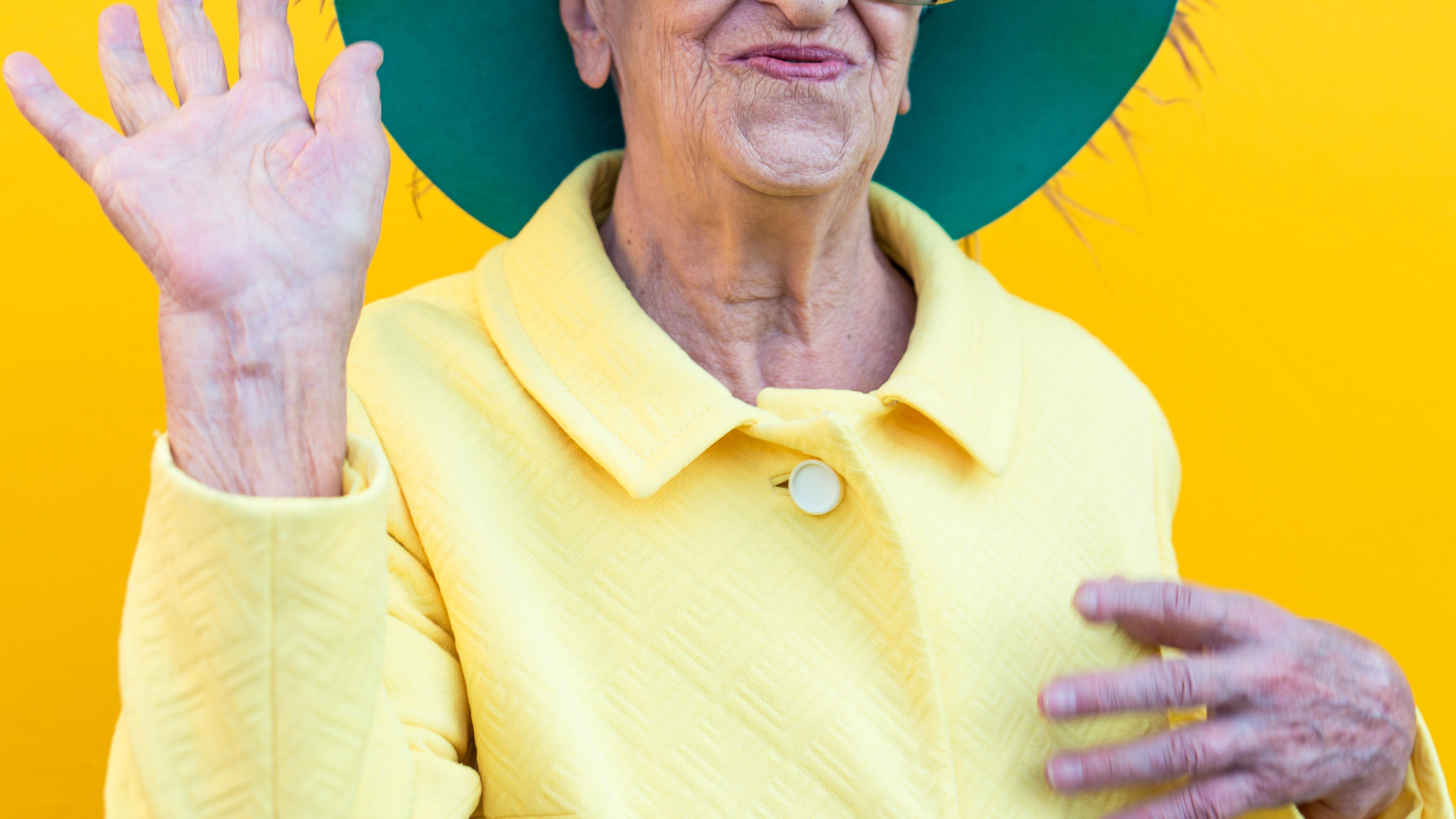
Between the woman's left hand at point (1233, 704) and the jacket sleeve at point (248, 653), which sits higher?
the jacket sleeve at point (248, 653)

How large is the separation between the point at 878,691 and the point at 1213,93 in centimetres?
136

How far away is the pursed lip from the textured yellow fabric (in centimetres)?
27

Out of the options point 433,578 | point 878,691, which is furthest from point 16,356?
point 878,691

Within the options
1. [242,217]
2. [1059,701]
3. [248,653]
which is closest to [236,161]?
[242,217]

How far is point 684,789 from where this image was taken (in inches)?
46.1

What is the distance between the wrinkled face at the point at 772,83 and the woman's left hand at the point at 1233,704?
0.54 metres

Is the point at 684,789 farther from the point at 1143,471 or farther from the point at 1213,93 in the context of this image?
the point at 1213,93

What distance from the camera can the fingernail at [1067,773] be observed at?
1140mm

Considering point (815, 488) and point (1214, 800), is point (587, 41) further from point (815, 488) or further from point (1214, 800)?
point (1214, 800)

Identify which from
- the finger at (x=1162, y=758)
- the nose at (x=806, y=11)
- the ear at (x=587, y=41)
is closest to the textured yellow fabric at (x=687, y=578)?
the finger at (x=1162, y=758)

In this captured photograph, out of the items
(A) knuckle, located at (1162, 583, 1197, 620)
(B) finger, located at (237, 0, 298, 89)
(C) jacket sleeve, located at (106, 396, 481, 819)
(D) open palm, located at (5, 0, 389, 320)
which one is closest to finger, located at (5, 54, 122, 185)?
(D) open palm, located at (5, 0, 389, 320)

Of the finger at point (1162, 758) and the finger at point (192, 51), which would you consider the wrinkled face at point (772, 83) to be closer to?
the finger at point (192, 51)

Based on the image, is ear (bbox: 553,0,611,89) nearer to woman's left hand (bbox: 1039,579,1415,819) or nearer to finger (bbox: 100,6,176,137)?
finger (bbox: 100,6,176,137)

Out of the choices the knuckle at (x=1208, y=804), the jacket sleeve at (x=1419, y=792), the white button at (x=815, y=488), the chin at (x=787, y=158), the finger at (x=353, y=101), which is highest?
the finger at (x=353, y=101)
